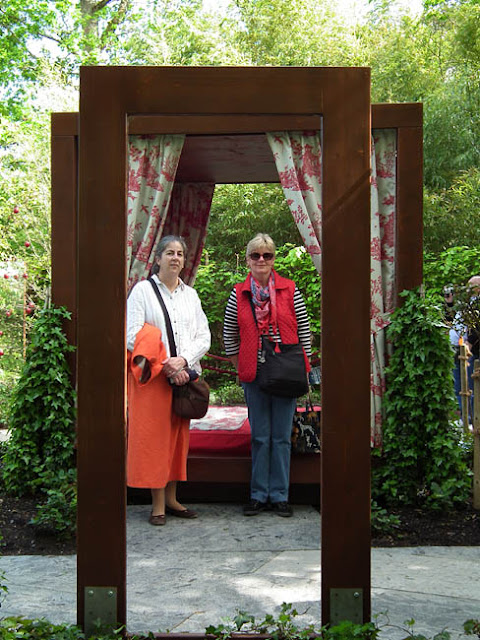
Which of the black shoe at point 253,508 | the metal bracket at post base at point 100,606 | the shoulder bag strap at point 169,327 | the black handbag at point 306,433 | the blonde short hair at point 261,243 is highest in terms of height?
the blonde short hair at point 261,243

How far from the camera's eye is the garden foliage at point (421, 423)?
199 inches

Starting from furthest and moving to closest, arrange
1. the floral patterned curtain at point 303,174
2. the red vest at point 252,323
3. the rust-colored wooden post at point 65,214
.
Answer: the rust-colored wooden post at point 65,214
the red vest at point 252,323
the floral patterned curtain at point 303,174

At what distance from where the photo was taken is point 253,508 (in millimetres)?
5102

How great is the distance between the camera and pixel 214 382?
40.4ft

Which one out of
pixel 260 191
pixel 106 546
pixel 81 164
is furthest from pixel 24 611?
pixel 260 191

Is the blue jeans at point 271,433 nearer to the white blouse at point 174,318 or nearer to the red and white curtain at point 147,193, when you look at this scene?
the white blouse at point 174,318

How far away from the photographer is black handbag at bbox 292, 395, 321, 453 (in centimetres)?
529

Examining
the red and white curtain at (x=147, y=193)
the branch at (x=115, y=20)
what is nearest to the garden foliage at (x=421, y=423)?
the red and white curtain at (x=147, y=193)

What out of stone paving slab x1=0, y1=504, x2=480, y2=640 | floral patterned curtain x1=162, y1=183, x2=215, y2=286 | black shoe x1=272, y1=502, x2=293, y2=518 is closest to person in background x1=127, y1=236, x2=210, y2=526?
stone paving slab x1=0, y1=504, x2=480, y2=640

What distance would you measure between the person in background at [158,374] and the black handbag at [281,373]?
41 centimetres

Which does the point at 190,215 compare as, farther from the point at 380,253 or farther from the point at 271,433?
the point at 271,433

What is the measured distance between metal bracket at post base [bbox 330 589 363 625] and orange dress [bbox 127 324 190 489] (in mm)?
2161

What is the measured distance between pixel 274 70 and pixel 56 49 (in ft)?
63.1

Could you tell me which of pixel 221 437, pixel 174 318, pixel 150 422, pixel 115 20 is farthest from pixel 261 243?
pixel 115 20
